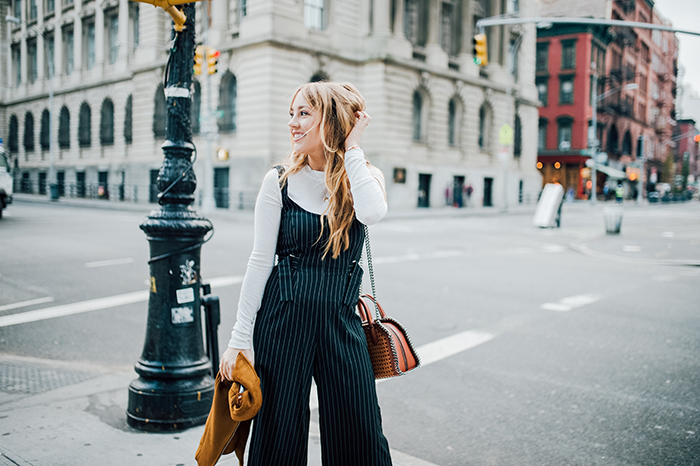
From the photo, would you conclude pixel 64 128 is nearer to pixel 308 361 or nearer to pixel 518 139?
pixel 518 139

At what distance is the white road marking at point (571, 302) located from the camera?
7.84m

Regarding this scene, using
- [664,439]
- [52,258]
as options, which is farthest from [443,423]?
[52,258]

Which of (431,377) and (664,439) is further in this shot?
(431,377)

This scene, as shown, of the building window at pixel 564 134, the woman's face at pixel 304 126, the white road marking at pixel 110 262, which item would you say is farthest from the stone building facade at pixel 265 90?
the woman's face at pixel 304 126

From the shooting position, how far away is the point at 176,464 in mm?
3188

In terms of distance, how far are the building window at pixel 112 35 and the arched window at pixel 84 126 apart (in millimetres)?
4453

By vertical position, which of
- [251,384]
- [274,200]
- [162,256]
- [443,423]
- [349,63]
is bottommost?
[443,423]

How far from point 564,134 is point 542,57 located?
25.8ft

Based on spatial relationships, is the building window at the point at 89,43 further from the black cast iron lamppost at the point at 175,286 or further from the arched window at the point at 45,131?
the black cast iron lamppost at the point at 175,286

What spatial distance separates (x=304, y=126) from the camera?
7.62ft

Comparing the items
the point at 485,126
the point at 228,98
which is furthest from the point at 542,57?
the point at 228,98

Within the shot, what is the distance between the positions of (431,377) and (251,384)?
3103 millimetres

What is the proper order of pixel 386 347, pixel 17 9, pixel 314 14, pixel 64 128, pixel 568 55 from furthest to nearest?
pixel 568 55 < pixel 64 128 < pixel 17 9 < pixel 314 14 < pixel 386 347

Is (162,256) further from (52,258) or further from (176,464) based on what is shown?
(52,258)
